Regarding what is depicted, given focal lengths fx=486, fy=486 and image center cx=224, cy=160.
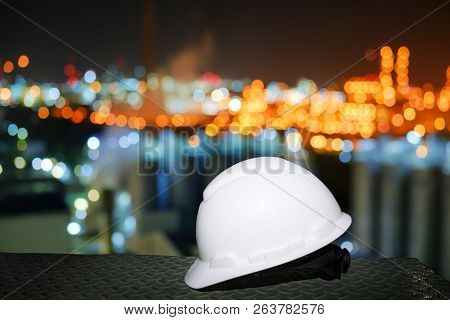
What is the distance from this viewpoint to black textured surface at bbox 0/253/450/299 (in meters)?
1.42

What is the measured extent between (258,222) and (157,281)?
378 millimetres

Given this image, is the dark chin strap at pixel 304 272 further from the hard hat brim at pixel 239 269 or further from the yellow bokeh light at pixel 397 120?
the yellow bokeh light at pixel 397 120

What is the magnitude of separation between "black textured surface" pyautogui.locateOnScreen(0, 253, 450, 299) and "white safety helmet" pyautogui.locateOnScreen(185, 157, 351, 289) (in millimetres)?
84

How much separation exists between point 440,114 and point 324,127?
23.7 ft

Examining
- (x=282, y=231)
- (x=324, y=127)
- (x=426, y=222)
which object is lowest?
(x=426, y=222)

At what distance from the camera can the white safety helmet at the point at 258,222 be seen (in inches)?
59.9

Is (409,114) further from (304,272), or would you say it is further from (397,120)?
(304,272)

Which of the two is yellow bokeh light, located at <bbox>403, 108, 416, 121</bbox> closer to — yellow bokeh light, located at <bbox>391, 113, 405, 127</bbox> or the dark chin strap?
yellow bokeh light, located at <bbox>391, 113, 405, 127</bbox>

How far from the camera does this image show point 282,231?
5.06 feet

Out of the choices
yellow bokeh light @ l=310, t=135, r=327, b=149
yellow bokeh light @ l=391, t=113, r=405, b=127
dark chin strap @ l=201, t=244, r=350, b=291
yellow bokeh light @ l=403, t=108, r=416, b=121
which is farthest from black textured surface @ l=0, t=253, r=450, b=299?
yellow bokeh light @ l=403, t=108, r=416, b=121

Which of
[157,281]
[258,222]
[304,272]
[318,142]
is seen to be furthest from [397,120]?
[157,281]

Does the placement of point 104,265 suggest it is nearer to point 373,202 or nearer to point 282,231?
point 282,231

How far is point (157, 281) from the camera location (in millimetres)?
1565

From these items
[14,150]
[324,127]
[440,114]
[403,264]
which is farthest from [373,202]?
[440,114]
